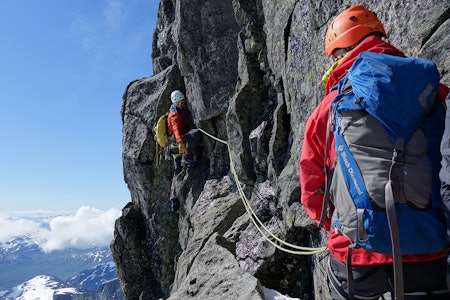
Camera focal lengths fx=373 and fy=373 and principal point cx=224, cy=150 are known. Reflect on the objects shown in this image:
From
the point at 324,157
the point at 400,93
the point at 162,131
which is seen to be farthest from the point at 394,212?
the point at 162,131

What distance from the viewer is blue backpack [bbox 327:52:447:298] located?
3.41 meters

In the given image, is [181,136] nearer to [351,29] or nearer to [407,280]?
[351,29]

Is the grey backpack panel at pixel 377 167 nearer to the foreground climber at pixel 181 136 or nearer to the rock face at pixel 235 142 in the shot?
the rock face at pixel 235 142

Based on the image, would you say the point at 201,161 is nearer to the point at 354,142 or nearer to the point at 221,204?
the point at 221,204

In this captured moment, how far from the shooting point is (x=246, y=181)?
17.5m

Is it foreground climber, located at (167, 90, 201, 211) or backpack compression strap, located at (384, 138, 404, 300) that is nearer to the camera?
backpack compression strap, located at (384, 138, 404, 300)

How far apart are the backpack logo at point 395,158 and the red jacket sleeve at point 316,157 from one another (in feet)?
2.10

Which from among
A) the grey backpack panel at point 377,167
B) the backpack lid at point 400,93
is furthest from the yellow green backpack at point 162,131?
the backpack lid at point 400,93

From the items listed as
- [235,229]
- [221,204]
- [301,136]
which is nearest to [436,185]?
[301,136]

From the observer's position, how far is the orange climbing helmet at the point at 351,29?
5.04 metres

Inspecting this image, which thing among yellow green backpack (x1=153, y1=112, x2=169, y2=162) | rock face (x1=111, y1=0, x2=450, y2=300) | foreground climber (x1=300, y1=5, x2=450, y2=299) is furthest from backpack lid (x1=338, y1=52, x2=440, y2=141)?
yellow green backpack (x1=153, y1=112, x2=169, y2=162)

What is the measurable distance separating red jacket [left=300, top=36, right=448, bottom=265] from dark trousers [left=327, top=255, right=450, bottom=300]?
0.47 ft

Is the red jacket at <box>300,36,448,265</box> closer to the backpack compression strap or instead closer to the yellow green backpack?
the backpack compression strap

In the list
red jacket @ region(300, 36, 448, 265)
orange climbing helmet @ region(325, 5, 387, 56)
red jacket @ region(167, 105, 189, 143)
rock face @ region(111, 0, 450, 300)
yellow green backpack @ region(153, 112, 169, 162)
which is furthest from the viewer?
yellow green backpack @ region(153, 112, 169, 162)
